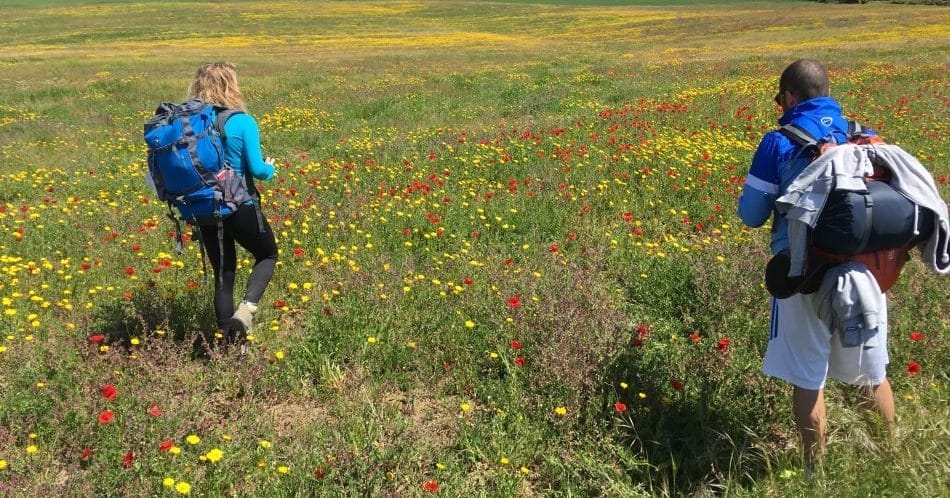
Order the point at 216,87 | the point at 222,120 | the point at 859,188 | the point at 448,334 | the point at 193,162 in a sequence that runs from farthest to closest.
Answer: the point at 448,334, the point at 216,87, the point at 222,120, the point at 193,162, the point at 859,188

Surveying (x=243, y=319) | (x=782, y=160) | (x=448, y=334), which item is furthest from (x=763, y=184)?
(x=243, y=319)

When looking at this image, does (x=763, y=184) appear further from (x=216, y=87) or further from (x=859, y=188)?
(x=216, y=87)

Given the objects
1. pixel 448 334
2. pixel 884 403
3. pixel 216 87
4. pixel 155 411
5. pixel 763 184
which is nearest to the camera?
pixel 763 184

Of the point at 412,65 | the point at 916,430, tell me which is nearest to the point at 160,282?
the point at 916,430

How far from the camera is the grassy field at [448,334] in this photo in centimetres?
330

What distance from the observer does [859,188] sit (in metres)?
2.63

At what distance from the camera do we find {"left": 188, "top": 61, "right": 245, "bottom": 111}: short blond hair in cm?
418

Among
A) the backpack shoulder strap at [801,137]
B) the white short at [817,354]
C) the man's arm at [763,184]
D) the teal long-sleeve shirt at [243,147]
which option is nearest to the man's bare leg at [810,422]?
the white short at [817,354]

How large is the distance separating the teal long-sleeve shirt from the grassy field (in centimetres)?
108

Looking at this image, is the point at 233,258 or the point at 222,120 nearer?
the point at 222,120

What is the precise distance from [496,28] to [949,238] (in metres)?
66.5

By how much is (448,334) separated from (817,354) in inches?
95.5

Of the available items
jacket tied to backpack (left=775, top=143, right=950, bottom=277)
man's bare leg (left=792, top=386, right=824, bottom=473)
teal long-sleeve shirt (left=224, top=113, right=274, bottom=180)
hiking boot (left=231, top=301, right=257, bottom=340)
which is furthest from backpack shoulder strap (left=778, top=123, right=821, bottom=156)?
hiking boot (left=231, top=301, right=257, bottom=340)

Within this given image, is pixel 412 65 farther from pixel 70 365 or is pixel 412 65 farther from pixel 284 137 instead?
pixel 70 365
